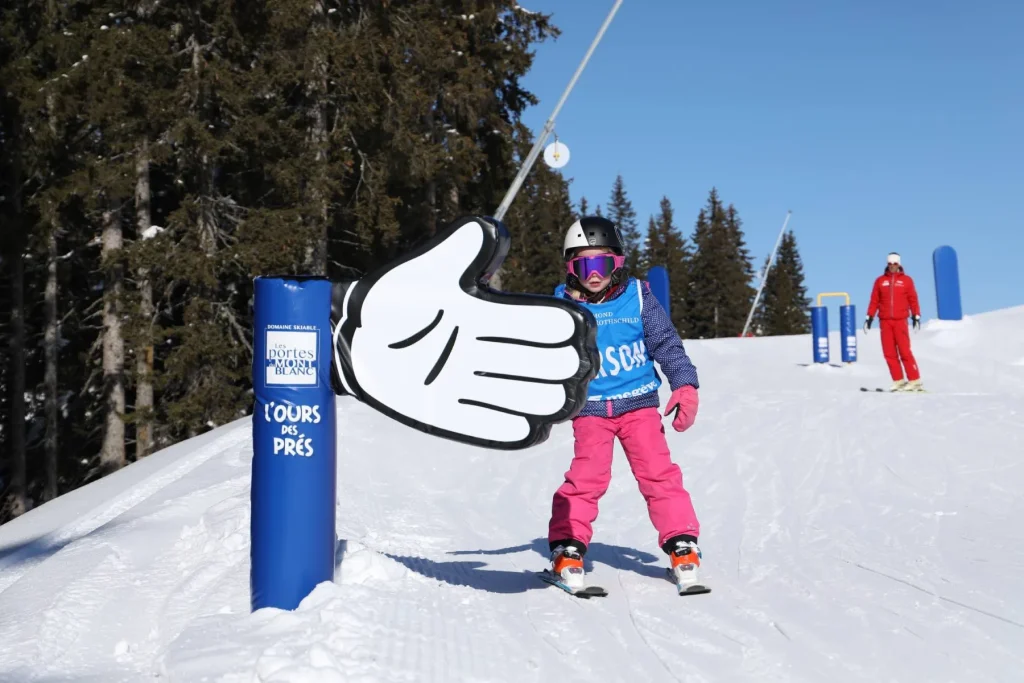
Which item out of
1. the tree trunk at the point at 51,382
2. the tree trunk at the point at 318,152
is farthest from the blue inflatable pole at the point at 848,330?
the tree trunk at the point at 51,382

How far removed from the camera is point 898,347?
1303cm

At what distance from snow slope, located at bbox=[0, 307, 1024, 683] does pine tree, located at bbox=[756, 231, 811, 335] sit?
75895mm

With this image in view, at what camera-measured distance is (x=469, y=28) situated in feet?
77.2

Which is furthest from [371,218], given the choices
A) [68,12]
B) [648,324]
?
[648,324]

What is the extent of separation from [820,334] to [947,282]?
580 centimetres

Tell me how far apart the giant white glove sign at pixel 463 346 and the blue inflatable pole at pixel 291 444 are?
115mm

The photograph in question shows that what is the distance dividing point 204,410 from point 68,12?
8052 millimetres

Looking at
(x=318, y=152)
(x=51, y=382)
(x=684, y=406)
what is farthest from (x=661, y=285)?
(x=684, y=406)

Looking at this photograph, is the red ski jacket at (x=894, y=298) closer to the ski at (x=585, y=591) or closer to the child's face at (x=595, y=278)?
the child's face at (x=595, y=278)

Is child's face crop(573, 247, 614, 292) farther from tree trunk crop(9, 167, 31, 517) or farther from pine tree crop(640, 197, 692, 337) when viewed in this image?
pine tree crop(640, 197, 692, 337)

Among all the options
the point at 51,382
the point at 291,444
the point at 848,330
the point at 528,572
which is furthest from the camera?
the point at 51,382

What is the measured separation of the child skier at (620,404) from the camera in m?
4.26

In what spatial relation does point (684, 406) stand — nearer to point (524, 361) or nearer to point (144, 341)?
point (524, 361)

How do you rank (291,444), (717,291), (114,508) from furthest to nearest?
(717,291) → (114,508) → (291,444)
